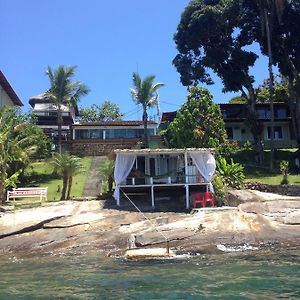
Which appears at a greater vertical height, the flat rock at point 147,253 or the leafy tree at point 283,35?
the leafy tree at point 283,35

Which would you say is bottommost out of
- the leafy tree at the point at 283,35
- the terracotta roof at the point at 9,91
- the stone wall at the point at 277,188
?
the stone wall at the point at 277,188

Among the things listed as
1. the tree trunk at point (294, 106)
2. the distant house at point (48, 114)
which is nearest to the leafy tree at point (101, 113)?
the distant house at point (48, 114)

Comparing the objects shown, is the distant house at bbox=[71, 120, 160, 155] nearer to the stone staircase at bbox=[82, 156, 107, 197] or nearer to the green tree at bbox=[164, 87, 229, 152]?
the stone staircase at bbox=[82, 156, 107, 197]

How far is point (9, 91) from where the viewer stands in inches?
2013

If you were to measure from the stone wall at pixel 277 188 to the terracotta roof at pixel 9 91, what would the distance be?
83.5 ft

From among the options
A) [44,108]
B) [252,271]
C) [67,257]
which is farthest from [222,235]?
[44,108]

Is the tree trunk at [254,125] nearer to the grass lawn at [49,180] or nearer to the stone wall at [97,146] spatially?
the stone wall at [97,146]

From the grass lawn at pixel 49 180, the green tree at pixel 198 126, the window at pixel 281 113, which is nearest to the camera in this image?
the grass lawn at pixel 49 180

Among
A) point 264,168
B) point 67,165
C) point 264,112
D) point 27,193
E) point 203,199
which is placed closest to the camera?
point 203,199

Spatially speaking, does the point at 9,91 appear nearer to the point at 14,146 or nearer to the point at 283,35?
the point at 14,146

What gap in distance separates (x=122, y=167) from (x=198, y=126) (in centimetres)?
1327

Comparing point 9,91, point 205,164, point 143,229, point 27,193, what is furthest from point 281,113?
point 143,229

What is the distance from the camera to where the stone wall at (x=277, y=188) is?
3425 cm

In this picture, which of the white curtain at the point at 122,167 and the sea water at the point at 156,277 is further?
the white curtain at the point at 122,167
